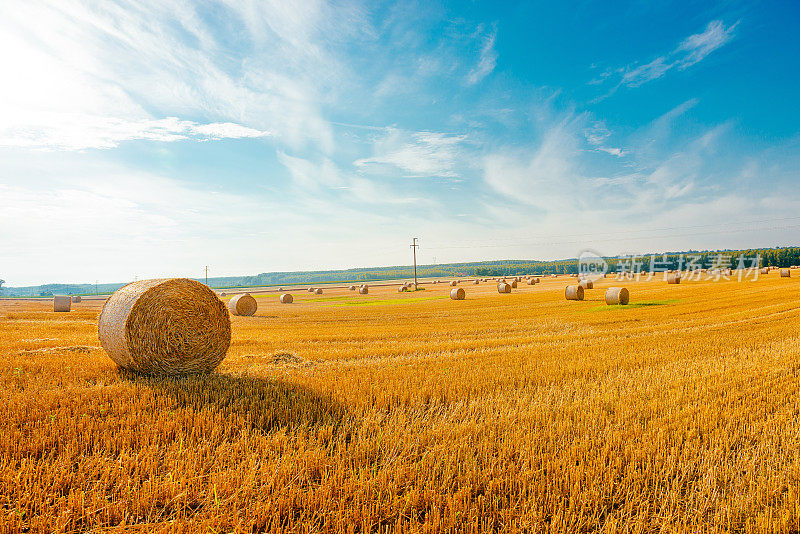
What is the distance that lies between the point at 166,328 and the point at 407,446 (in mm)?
6578

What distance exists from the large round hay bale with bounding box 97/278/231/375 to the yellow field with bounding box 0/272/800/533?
0.51 meters

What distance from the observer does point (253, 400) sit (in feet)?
21.9

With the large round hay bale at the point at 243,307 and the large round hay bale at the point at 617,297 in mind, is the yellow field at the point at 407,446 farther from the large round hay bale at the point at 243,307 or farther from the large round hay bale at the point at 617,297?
the large round hay bale at the point at 243,307

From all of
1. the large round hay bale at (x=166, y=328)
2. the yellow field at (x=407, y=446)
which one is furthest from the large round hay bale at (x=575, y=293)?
the large round hay bale at (x=166, y=328)

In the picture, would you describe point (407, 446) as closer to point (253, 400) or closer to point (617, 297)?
point (253, 400)

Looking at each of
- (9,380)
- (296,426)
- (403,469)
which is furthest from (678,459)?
(9,380)

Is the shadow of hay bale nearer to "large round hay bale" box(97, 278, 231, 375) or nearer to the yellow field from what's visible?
the yellow field

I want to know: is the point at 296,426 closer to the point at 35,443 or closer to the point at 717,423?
the point at 35,443

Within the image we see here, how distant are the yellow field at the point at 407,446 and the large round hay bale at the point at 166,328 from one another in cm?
51

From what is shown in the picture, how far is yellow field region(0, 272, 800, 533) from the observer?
3791 mm

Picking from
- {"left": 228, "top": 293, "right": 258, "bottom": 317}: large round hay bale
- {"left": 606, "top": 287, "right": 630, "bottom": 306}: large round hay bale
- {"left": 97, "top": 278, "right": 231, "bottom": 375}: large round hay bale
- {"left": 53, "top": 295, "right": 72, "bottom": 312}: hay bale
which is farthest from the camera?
{"left": 53, "top": 295, "right": 72, "bottom": 312}: hay bale

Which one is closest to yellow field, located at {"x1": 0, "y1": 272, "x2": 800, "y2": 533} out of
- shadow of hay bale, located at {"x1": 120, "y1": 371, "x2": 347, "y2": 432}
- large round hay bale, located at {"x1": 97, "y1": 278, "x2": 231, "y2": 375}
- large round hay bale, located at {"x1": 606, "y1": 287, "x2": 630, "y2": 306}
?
shadow of hay bale, located at {"x1": 120, "y1": 371, "x2": 347, "y2": 432}

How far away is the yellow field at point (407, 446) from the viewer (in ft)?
12.4

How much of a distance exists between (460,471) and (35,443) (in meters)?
4.90
